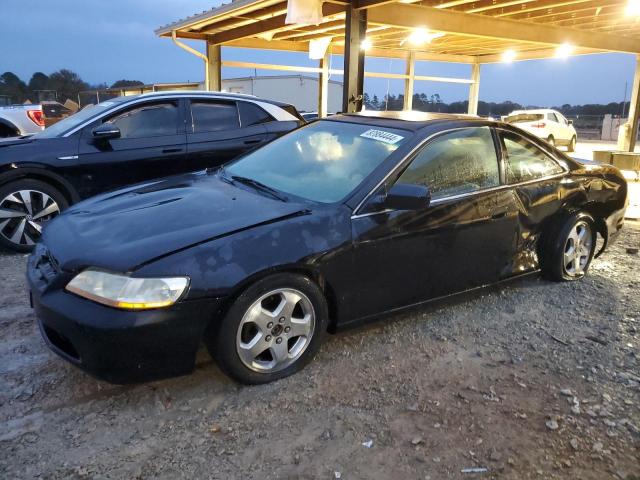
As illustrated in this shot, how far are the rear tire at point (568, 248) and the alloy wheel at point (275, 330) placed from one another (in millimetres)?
2369

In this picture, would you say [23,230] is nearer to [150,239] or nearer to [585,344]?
[150,239]

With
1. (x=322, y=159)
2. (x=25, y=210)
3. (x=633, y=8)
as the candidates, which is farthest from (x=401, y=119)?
(x=633, y=8)

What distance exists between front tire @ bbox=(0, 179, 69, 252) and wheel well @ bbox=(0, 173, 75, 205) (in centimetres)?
3

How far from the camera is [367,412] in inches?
105

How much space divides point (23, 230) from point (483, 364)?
4.50 metres

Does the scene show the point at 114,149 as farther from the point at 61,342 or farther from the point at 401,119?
the point at 61,342

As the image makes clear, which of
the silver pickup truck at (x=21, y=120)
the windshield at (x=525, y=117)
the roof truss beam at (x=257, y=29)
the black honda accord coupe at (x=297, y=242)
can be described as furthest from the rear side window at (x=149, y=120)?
the windshield at (x=525, y=117)

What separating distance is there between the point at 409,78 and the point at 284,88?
13.4 metres

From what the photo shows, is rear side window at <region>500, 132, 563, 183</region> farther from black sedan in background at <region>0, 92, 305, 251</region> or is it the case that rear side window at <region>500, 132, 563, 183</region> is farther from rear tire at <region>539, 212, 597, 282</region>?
black sedan in background at <region>0, 92, 305, 251</region>

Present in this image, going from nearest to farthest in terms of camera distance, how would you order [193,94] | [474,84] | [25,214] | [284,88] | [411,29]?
[25,214], [193,94], [411,29], [474,84], [284,88]

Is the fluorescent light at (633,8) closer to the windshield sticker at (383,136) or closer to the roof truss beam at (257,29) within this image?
the roof truss beam at (257,29)

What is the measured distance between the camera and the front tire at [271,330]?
2666 mm

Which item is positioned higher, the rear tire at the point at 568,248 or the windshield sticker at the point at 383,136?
the windshield sticker at the point at 383,136

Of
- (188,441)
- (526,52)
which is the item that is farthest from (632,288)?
(526,52)
